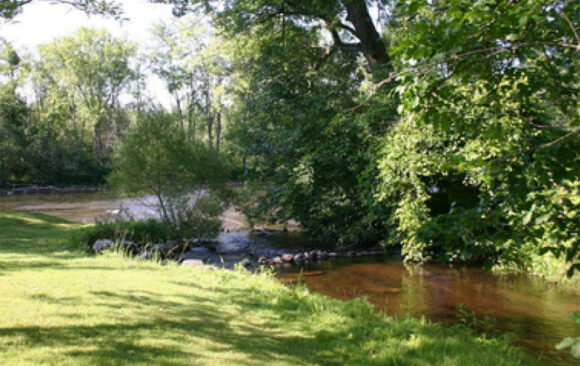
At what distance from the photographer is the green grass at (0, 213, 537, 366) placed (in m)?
4.25

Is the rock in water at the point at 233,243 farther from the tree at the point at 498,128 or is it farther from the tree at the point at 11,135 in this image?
the tree at the point at 11,135

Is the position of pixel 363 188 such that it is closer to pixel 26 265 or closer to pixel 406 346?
pixel 406 346

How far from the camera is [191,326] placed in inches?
205

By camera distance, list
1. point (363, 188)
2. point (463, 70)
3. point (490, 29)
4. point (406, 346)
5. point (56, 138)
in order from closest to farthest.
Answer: point (490, 29) < point (463, 70) < point (406, 346) < point (363, 188) < point (56, 138)

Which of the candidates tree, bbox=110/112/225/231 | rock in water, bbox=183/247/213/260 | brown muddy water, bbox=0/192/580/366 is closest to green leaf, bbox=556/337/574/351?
brown muddy water, bbox=0/192/580/366

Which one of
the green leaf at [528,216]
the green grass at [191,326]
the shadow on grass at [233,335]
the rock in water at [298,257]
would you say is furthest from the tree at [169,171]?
the green leaf at [528,216]

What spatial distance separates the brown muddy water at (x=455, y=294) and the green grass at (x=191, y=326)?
1.15 m

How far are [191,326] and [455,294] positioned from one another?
5.90m

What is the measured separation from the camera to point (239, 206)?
15.8m

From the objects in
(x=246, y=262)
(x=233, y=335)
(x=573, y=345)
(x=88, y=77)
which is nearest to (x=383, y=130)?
(x=246, y=262)

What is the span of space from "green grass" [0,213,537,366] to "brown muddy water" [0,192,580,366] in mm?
1148

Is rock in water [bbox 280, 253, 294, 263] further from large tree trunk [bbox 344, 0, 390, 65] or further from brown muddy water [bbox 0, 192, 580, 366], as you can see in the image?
large tree trunk [bbox 344, 0, 390, 65]

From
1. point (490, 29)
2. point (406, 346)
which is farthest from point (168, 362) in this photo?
point (490, 29)

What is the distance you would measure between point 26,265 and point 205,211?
23.4 feet
